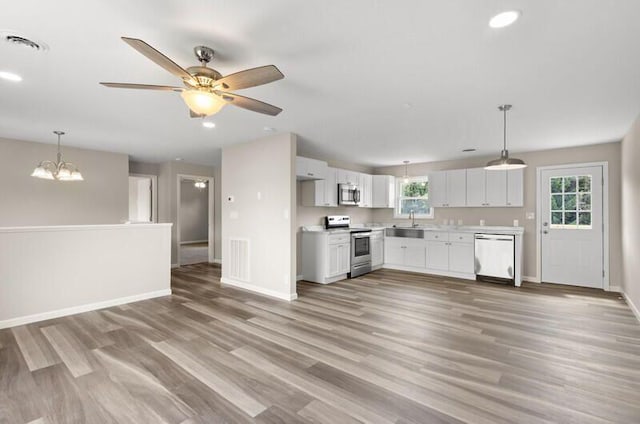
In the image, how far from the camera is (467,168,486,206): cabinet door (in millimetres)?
6184

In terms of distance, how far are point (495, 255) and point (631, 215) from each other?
6.34ft

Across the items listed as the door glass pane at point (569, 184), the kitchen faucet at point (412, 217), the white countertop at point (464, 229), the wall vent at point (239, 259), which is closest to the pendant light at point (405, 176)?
the kitchen faucet at point (412, 217)

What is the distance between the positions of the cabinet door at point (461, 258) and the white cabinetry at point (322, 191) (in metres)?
2.50

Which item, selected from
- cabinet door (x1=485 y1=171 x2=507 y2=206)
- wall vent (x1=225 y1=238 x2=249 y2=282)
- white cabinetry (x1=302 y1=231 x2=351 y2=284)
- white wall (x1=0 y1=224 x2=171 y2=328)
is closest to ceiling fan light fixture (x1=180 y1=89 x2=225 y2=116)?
white wall (x1=0 y1=224 x2=171 y2=328)

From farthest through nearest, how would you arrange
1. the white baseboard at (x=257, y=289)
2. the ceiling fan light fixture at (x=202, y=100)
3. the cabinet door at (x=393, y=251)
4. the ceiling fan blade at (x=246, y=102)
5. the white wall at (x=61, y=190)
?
1. the cabinet door at (x=393, y=251)
2. the white wall at (x=61, y=190)
3. the white baseboard at (x=257, y=289)
4. the ceiling fan blade at (x=246, y=102)
5. the ceiling fan light fixture at (x=202, y=100)

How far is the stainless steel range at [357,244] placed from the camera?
6.14 m

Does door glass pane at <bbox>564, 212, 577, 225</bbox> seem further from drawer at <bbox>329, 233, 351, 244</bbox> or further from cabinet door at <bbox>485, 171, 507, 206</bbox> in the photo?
drawer at <bbox>329, 233, 351, 244</bbox>

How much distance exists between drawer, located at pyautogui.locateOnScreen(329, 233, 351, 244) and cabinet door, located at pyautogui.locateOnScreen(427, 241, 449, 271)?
5.74ft

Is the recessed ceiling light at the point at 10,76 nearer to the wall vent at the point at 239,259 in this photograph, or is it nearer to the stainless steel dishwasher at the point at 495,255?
the wall vent at the point at 239,259

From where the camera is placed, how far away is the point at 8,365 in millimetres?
2598

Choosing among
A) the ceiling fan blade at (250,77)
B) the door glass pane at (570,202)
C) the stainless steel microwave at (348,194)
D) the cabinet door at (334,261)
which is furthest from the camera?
the stainless steel microwave at (348,194)

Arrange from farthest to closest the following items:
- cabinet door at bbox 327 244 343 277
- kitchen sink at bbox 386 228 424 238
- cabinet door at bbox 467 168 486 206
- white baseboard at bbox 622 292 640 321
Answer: kitchen sink at bbox 386 228 424 238 → cabinet door at bbox 467 168 486 206 → cabinet door at bbox 327 244 343 277 → white baseboard at bbox 622 292 640 321

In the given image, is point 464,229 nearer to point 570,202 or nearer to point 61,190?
point 570,202

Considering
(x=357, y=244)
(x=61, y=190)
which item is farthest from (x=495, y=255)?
(x=61, y=190)
